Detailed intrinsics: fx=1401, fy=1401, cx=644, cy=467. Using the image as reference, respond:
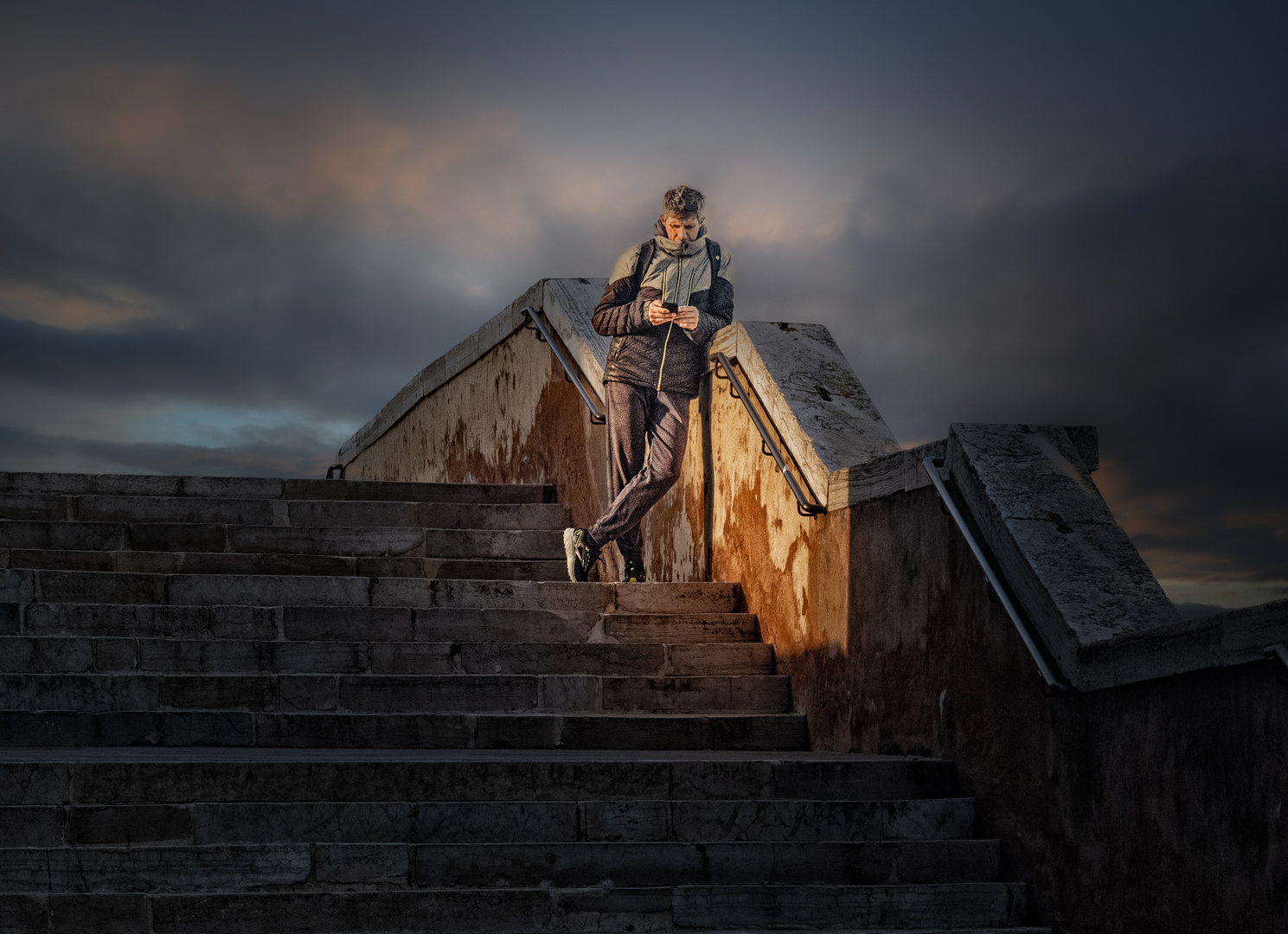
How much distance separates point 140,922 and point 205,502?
13.4 feet

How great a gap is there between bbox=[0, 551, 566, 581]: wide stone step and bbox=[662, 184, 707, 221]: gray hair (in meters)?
1.99

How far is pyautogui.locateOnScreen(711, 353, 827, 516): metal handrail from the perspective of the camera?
18.8 ft

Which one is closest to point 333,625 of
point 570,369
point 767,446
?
point 767,446

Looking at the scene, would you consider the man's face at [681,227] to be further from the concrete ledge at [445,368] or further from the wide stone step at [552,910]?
the wide stone step at [552,910]

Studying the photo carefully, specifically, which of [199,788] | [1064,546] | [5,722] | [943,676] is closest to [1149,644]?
[1064,546]

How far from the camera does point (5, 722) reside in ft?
16.5

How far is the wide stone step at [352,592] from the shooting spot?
6.20m

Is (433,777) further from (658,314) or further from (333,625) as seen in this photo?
(658,314)

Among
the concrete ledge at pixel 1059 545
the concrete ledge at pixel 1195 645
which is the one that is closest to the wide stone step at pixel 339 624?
the concrete ledge at pixel 1059 545

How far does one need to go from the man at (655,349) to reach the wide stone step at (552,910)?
115 inches

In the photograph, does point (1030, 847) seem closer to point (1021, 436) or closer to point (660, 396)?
point (1021, 436)

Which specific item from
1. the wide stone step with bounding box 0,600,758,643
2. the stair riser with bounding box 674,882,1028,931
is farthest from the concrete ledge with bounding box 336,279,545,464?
the stair riser with bounding box 674,882,1028,931

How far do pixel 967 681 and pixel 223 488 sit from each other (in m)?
4.87


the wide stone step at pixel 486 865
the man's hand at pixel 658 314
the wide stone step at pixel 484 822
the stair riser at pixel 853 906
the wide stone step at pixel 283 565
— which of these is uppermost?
the man's hand at pixel 658 314
